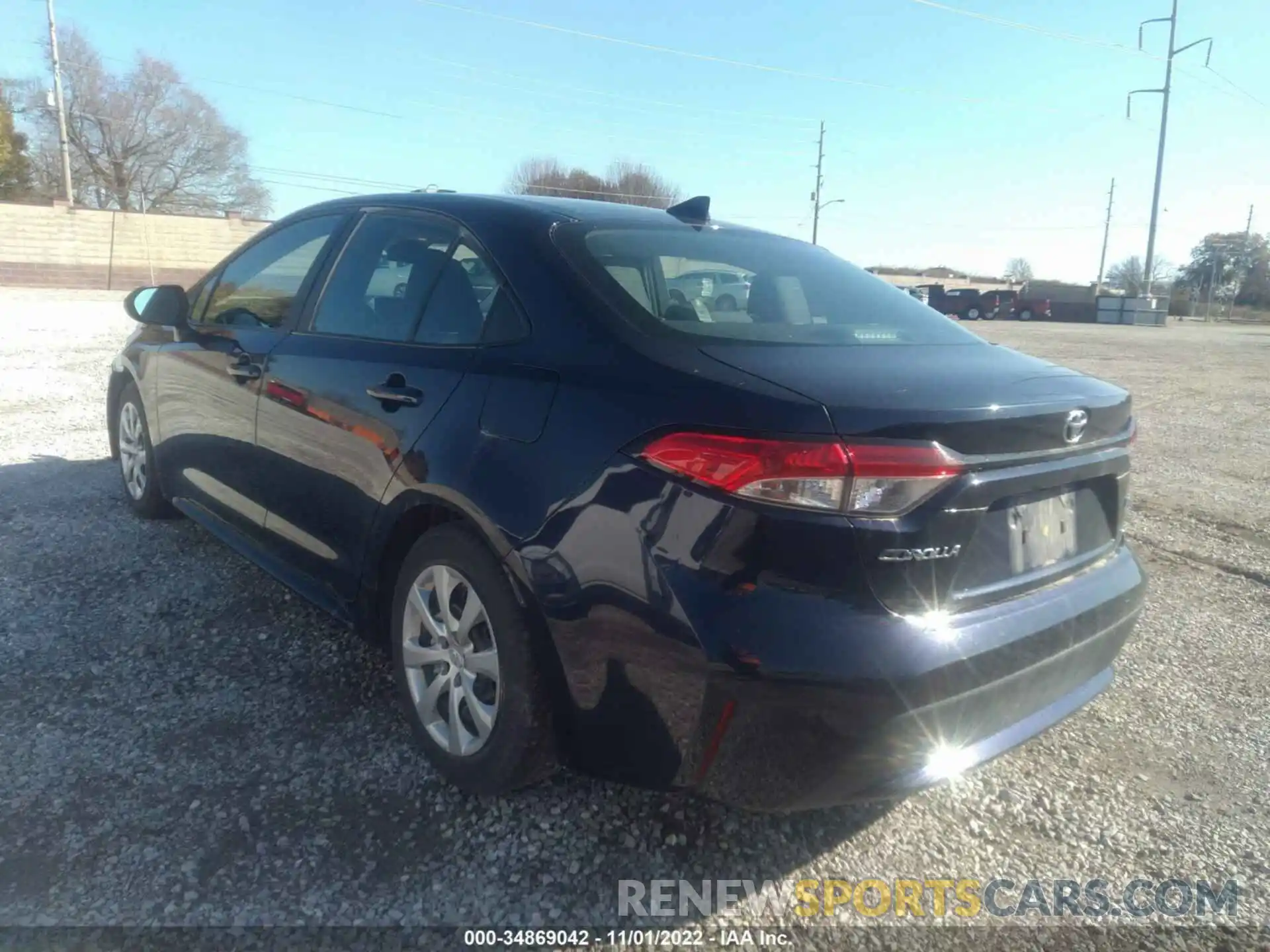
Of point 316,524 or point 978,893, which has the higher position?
point 316,524

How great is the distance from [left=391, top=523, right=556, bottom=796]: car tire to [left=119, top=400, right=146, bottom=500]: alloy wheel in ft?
8.72

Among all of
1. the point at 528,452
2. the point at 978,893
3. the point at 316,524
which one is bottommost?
the point at 978,893

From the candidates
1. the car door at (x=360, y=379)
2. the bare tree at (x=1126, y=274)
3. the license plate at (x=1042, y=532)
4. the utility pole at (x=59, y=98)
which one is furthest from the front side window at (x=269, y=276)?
the bare tree at (x=1126, y=274)

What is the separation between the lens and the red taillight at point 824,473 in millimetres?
1851

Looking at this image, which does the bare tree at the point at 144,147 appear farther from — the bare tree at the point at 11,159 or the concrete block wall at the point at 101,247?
the concrete block wall at the point at 101,247

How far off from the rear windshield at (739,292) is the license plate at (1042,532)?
607 millimetres

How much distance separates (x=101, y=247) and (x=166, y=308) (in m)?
36.6

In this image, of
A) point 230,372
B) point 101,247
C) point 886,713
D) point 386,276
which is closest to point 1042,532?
point 886,713

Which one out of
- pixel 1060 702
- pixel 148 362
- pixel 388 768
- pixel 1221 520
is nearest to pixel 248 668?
pixel 388 768

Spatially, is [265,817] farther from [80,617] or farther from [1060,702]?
[1060,702]

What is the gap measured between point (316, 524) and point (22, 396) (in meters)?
7.06

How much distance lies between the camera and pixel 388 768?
8.64ft

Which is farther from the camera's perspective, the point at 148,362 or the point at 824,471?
the point at 148,362

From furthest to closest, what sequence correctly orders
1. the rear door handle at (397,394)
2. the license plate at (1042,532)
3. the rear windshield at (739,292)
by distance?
the rear door handle at (397,394) → the rear windshield at (739,292) → the license plate at (1042,532)
